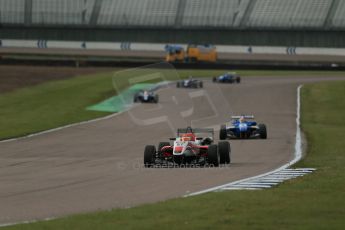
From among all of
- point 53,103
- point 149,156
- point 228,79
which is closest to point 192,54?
point 228,79

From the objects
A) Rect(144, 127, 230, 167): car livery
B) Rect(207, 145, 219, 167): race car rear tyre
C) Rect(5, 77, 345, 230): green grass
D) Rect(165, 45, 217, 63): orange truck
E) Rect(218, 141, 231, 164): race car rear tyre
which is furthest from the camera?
Rect(165, 45, 217, 63): orange truck

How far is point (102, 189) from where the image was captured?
52.4 ft

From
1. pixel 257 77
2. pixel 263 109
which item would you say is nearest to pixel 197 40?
pixel 257 77

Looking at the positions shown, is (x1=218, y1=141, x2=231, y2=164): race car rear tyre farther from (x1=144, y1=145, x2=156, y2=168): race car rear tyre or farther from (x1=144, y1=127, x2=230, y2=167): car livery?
(x1=144, y1=145, x2=156, y2=168): race car rear tyre

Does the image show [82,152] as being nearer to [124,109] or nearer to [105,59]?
[124,109]

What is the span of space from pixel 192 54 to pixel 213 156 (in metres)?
56.6

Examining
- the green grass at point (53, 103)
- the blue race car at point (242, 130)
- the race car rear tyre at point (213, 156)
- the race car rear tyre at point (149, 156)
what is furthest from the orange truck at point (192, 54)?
the race car rear tyre at point (213, 156)

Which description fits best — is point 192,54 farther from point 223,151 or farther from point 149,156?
point 149,156

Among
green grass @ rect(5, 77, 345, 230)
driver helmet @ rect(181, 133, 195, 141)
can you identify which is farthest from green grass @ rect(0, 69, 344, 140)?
green grass @ rect(5, 77, 345, 230)

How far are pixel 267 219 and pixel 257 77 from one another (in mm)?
53892

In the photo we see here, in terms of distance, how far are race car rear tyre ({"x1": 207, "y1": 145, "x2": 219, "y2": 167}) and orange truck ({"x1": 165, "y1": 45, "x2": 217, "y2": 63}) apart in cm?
5350

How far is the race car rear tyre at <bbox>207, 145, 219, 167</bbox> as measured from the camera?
19469 mm

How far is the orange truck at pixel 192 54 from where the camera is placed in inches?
2894

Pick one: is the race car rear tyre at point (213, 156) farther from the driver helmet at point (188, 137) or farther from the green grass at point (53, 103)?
the green grass at point (53, 103)
